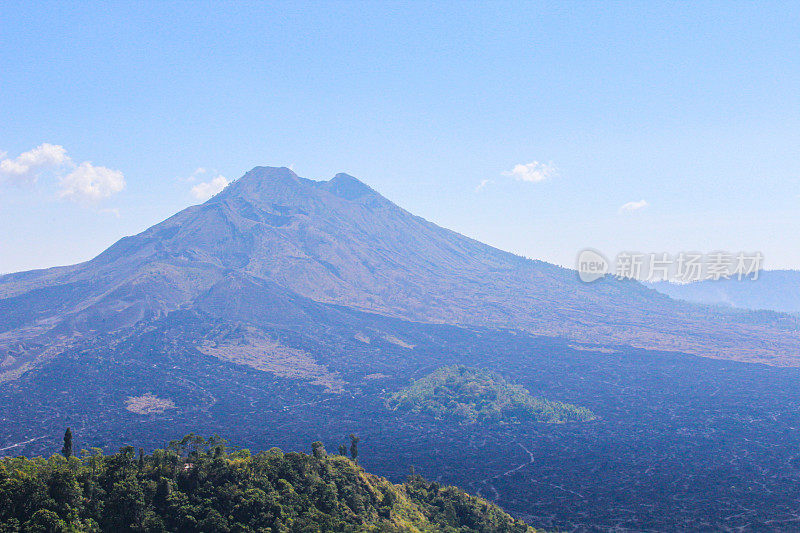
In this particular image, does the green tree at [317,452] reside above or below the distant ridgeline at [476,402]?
above

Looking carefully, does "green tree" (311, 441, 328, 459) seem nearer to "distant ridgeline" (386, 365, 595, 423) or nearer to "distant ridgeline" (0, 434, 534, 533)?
"distant ridgeline" (0, 434, 534, 533)

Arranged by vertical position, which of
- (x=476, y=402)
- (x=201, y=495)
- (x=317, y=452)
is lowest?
(x=476, y=402)

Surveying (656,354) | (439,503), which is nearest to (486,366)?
(656,354)

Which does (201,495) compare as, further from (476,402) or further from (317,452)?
(476,402)

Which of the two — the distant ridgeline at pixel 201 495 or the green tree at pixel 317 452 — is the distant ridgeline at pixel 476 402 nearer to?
the distant ridgeline at pixel 201 495

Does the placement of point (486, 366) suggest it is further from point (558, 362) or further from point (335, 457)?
point (335, 457)

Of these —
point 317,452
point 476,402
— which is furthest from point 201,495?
point 476,402

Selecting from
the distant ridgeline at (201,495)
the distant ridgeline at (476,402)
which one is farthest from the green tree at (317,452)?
the distant ridgeline at (476,402)
